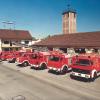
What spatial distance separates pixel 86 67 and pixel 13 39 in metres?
39.3

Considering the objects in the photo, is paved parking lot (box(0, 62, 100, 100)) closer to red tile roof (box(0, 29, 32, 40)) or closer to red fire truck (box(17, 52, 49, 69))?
red fire truck (box(17, 52, 49, 69))

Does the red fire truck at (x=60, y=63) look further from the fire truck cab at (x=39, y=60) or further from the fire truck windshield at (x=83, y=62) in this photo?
the fire truck cab at (x=39, y=60)

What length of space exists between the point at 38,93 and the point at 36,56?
36.5 ft

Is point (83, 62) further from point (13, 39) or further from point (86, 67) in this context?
point (13, 39)

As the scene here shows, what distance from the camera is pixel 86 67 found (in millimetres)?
17750

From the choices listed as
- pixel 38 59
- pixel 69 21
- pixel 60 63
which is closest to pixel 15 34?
pixel 69 21

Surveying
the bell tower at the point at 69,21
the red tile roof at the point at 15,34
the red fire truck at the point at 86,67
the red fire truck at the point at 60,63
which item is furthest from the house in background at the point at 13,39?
the red fire truck at the point at 86,67

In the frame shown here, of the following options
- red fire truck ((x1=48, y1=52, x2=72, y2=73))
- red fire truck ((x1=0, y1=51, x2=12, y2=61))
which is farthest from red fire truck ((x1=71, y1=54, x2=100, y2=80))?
red fire truck ((x1=0, y1=51, x2=12, y2=61))

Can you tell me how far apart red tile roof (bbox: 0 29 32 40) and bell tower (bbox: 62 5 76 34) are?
12.7 metres

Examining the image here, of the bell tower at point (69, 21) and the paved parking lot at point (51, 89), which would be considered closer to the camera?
the paved parking lot at point (51, 89)

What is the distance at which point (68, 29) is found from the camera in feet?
186

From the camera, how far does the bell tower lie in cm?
5688

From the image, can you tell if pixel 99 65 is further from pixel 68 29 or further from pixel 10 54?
pixel 68 29

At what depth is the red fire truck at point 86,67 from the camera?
1764 cm
